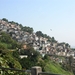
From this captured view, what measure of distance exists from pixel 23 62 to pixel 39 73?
27367 mm

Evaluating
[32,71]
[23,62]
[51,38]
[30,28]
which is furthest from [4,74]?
[51,38]

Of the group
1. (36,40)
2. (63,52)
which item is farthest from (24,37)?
(63,52)

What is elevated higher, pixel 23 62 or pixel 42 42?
pixel 42 42

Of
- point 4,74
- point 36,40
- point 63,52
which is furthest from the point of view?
point 36,40

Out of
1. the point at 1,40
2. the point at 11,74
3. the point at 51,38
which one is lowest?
the point at 11,74

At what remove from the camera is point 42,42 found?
301 ft

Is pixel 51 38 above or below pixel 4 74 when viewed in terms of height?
above

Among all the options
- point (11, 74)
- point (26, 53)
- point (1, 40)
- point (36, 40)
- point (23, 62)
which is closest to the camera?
point (11, 74)

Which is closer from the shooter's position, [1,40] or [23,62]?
[23,62]

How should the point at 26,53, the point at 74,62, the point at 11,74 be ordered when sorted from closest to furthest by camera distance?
1. the point at 11,74
2. the point at 26,53
3. the point at 74,62

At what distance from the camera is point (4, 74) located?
21.9ft

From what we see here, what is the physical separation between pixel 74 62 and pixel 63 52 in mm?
20174

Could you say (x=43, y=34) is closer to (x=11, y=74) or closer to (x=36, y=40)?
(x=36, y=40)

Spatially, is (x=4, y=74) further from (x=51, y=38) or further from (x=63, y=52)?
(x=51, y=38)
